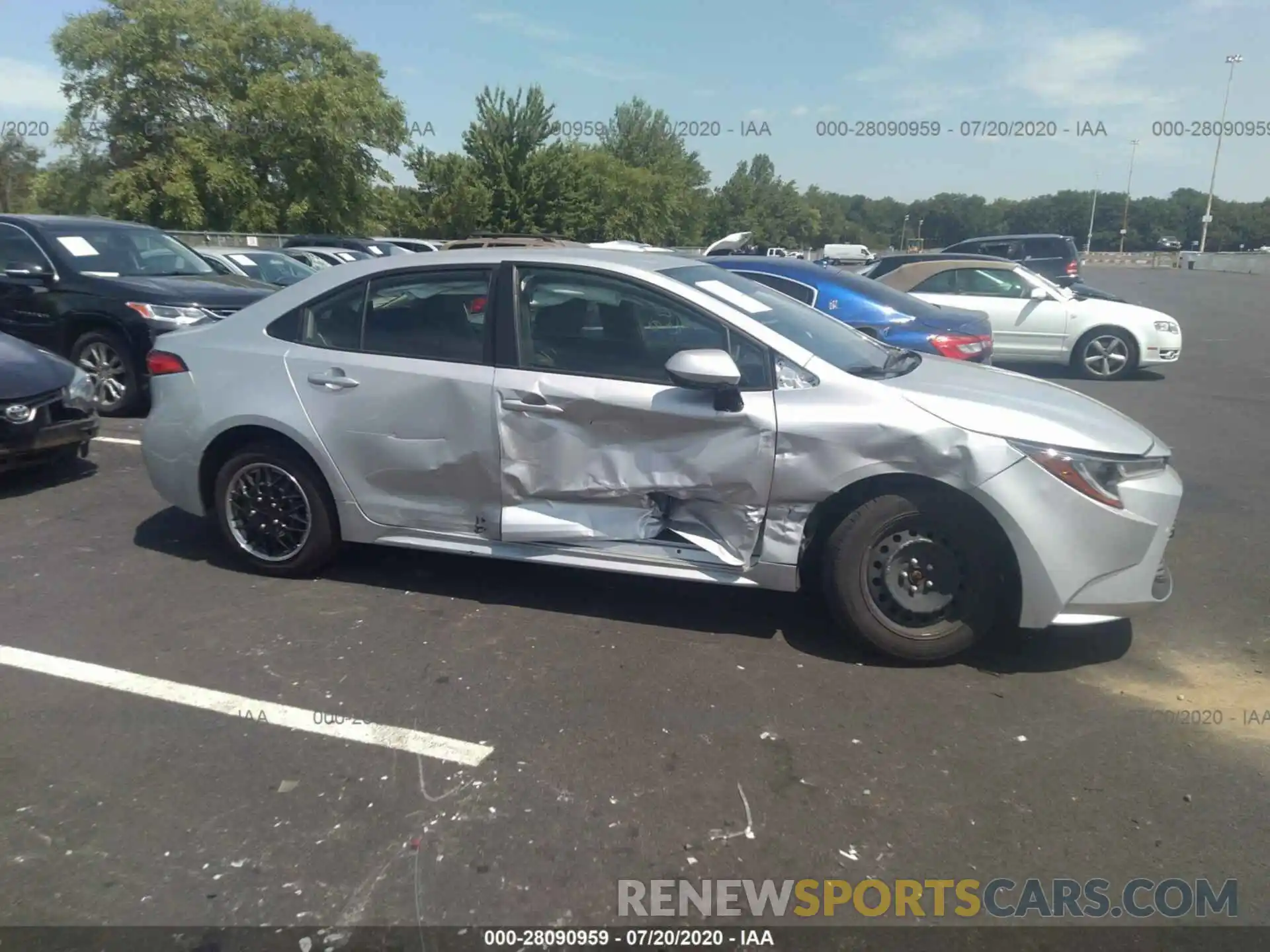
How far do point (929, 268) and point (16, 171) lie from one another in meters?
61.4

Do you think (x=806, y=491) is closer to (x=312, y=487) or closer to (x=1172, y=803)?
(x=1172, y=803)

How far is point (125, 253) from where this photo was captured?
9.60 metres

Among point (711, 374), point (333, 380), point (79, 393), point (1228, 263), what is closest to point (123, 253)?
point (79, 393)

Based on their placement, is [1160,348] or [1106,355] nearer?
[1160,348]

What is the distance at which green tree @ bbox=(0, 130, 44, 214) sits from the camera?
5338cm

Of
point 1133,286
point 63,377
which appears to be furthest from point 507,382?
point 1133,286

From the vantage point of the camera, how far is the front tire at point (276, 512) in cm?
507

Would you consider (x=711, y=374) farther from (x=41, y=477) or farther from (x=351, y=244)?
(x=351, y=244)

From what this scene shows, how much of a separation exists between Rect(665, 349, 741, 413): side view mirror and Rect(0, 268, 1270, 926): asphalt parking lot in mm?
1123

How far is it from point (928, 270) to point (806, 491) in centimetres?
1034

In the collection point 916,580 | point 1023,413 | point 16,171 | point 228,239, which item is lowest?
point 916,580

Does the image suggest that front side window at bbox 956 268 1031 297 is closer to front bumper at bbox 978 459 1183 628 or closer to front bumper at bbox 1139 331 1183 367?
front bumper at bbox 1139 331 1183 367

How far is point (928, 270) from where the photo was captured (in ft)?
44.7

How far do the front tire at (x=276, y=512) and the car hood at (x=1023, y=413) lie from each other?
287cm
